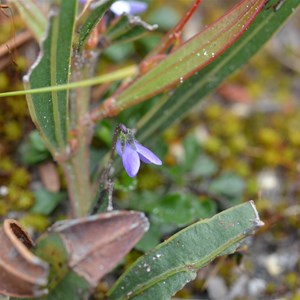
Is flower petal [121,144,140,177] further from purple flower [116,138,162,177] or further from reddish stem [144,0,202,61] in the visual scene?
reddish stem [144,0,202,61]

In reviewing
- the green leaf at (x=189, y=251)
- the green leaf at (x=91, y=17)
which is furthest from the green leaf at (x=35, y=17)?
the green leaf at (x=189, y=251)

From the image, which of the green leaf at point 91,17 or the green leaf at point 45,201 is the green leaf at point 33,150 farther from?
the green leaf at point 91,17

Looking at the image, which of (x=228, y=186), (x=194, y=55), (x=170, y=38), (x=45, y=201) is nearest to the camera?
(x=194, y=55)

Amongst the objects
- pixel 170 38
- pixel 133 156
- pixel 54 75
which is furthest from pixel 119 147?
pixel 170 38

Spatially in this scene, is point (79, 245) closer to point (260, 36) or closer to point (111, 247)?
point (111, 247)

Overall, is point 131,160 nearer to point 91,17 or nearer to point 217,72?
point 91,17

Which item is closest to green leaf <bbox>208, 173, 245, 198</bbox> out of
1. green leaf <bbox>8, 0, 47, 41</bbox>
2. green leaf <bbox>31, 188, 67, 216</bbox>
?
green leaf <bbox>31, 188, 67, 216</bbox>
